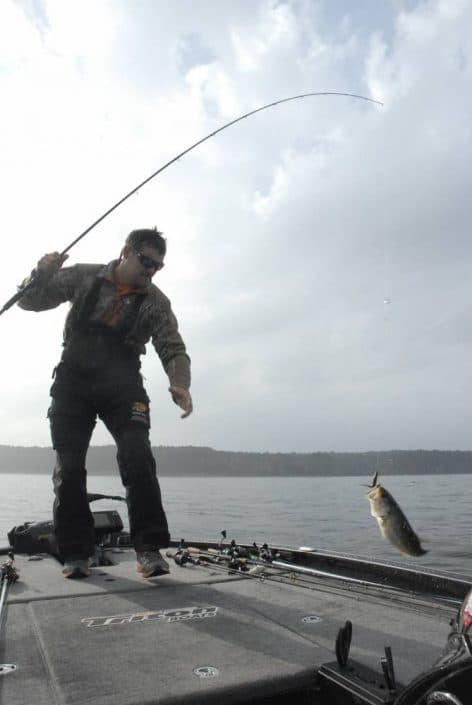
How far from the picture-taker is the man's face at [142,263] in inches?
193

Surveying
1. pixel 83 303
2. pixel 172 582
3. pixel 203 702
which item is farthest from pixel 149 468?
pixel 203 702

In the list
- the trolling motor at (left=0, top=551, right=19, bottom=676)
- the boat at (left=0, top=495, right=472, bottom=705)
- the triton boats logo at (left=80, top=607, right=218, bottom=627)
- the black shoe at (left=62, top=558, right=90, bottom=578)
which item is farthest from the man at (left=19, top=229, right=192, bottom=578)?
the triton boats logo at (left=80, top=607, right=218, bottom=627)

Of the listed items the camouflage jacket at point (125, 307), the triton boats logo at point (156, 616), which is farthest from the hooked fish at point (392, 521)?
the camouflage jacket at point (125, 307)

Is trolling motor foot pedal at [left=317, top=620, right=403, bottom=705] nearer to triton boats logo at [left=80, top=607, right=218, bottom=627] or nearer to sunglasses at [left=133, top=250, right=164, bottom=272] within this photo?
triton boats logo at [left=80, top=607, right=218, bottom=627]

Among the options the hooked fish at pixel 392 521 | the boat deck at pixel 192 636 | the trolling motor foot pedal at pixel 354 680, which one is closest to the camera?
the trolling motor foot pedal at pixel 354 680

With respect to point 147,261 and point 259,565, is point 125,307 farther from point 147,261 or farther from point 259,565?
point 259,565

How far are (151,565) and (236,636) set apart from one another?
158cm

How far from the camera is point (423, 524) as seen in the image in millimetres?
28703

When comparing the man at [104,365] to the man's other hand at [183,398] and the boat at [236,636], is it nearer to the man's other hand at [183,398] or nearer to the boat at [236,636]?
the man's other hand at [183,398]

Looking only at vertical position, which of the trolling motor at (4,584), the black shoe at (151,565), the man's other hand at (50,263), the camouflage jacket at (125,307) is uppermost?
the man's other hand at (50,263)

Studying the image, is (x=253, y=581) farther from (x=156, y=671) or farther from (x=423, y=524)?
(x=423, y=524)

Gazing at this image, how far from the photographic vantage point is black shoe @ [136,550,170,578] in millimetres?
4277

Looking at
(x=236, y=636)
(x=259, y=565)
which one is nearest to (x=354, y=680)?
(x=236, y=636)

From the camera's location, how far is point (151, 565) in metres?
4.29
